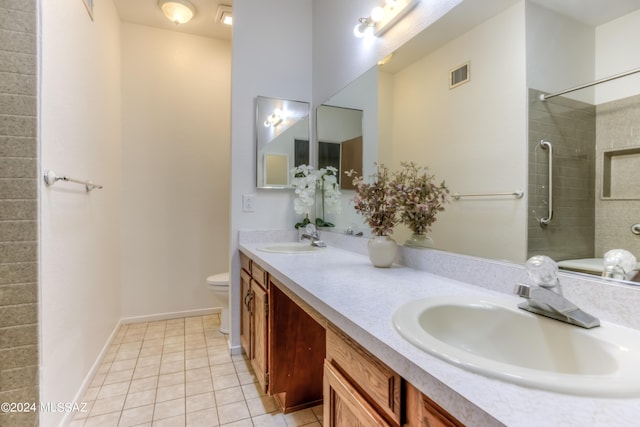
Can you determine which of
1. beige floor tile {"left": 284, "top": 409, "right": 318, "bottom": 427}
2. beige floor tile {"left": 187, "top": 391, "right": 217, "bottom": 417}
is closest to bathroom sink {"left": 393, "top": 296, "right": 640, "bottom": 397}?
beige floor tile {"left": 284, "top": 409, "right": 318, "bottom": 427}

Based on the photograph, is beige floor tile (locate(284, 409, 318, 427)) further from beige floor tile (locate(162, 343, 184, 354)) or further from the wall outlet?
the wall outlet

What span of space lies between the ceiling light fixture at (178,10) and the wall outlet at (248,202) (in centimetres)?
162

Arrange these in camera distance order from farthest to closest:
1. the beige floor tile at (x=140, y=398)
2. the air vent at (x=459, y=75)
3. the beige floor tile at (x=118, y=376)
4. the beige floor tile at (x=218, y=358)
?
the beige floor tile at (x=218, y=358)
the beige floor tile at (x=118, y=376)
the beige floor tile at (x=140, y=398)
the air vent at (x=459, y=75)

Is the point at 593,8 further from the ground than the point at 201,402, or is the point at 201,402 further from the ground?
the point at 593,8

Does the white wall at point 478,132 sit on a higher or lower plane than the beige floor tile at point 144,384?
higher

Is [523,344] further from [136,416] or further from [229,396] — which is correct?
[136,416]

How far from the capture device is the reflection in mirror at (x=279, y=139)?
2320 millimetres

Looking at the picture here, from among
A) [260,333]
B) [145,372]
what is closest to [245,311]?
[260,333]

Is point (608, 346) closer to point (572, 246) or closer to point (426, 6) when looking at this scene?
point (572, 246)

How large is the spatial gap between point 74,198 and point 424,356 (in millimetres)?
1889

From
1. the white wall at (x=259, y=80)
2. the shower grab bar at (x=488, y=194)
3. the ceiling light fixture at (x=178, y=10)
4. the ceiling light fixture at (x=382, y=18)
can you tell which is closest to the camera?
the shower grab bar at (x=488, y=194)

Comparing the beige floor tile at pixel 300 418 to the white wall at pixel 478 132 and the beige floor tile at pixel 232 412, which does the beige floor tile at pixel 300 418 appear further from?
the white wall at pixel 478 132

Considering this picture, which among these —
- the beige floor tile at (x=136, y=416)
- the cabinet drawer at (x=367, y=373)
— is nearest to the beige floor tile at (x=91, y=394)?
the beige floor tile at (x=136, y=416)

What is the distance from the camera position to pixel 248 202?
7.51 ft
